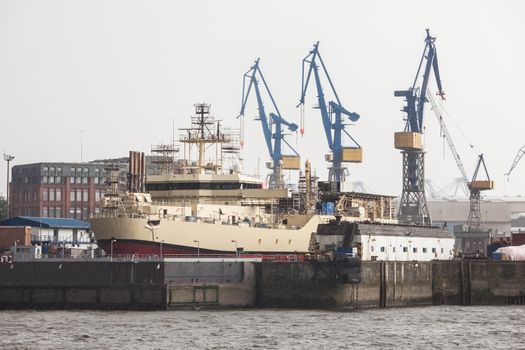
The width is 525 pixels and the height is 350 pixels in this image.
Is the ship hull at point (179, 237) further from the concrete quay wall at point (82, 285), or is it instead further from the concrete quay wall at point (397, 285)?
the concrete quay wall at point (397, 285)

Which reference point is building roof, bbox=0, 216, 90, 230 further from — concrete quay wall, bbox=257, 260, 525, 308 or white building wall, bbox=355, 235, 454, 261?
concrete quay wall, bbox=257, 260, 525, 308

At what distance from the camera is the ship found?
295ft

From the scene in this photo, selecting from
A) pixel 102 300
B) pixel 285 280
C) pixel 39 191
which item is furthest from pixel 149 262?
pixel 39 191

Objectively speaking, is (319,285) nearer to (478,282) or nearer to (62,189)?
(478,282)

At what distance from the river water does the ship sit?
10.8 metres

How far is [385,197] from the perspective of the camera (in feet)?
393

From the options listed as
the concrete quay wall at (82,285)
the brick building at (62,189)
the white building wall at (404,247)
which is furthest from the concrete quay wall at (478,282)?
the brick building at (62,189)

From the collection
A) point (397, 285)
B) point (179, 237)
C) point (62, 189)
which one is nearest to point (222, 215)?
point (179, 237)

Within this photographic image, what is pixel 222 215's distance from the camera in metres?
98.8

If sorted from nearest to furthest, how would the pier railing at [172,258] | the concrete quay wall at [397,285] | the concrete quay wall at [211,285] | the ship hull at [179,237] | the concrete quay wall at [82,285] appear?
the concrete quay wall at [82,285] < the concrete quay wall at [211,285] < the pier railing at [172,258] < the concrete quay wall at [397,285] < the ship hull at [179,237]

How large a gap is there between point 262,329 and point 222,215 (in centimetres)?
2960

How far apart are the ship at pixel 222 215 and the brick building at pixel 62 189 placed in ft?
280

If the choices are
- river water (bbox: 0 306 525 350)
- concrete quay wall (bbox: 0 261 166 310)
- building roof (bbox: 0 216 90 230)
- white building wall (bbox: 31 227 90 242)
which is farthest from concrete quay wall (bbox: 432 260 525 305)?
building roof (bbox: 0 216 90 230)

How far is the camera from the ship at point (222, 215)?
90.0 metres
